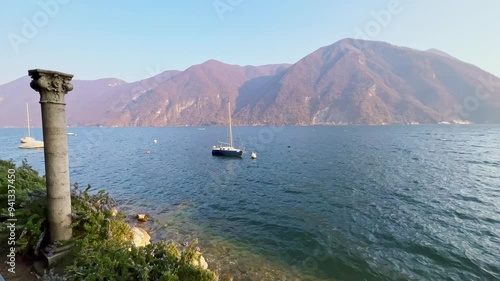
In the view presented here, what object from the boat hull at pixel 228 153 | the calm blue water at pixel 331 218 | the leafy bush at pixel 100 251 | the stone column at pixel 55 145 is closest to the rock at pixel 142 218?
the calm blue water at pixel 331 218

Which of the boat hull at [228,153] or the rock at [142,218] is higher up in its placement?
the boat hull at [228,153]

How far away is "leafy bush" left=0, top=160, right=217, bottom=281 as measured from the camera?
22.3ft

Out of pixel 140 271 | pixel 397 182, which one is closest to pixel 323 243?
pixel 140 271

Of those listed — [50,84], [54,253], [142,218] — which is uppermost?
[50,84]

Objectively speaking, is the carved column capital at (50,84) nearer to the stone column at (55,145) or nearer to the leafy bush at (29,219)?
the stone column at (55,145)

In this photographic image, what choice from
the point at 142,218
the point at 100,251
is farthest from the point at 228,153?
the point at 100,251

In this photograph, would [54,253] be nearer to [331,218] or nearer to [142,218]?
[142,218]

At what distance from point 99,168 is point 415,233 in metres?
45.8

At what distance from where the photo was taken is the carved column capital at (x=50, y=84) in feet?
22.8

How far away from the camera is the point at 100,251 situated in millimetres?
7586

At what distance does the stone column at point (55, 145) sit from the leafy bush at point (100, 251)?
0.38 meters

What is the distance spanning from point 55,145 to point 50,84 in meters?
1.84

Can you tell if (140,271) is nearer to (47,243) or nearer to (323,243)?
(47,243)

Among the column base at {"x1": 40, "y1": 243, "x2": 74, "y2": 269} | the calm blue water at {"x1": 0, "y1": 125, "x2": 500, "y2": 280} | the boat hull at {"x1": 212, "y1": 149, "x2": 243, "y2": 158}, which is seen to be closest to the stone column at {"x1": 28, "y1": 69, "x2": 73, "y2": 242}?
the column base at {"x1": 40, "y1": 243, "x2": 74, "y2": 269}
